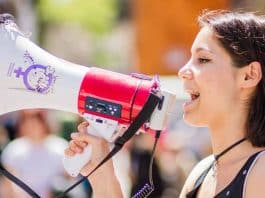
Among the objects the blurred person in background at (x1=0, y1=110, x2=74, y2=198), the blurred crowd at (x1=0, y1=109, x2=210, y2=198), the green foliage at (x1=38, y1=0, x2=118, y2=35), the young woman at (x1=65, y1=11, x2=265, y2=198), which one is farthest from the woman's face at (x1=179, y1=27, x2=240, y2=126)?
the green foliage at (x1=38, y1=0, x2=118, y2=35)

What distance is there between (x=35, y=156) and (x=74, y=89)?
325 cm

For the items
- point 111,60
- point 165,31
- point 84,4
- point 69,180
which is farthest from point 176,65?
point 111,60

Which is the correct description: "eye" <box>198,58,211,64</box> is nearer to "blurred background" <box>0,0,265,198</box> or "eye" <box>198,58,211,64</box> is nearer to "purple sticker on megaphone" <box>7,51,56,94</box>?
"purple sticker on megaphone" <box>7,51,56,94</box>

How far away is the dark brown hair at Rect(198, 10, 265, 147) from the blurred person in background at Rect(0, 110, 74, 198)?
3055mm

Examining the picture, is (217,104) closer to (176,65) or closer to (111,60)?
(176,65)

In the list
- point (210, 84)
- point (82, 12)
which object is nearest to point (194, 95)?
point (210, 84)

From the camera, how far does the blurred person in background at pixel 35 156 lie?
5854 millimetres

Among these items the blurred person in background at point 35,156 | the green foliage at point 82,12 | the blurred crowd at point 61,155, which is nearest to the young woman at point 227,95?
the blurred crowd at point 61,155

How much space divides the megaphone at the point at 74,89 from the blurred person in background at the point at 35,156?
2904 mm

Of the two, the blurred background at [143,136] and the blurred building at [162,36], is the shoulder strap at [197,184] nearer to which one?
the blurred background at [143,136]

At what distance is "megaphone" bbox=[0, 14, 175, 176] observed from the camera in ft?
9.04

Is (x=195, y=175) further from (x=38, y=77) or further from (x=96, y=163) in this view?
(x=38, y=77)

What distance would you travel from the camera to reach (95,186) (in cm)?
284

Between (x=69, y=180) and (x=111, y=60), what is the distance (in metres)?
14.0
